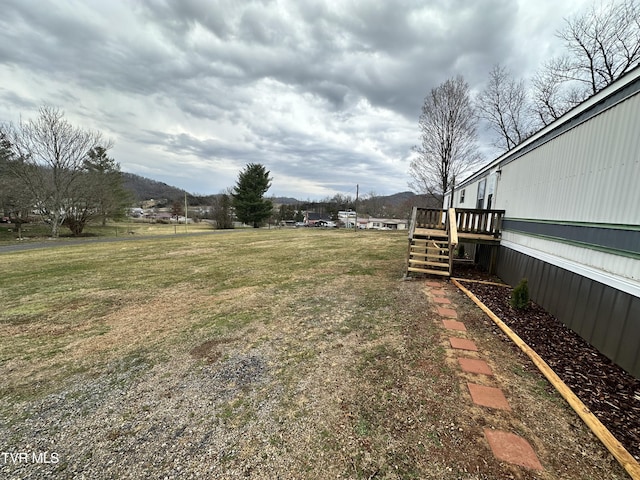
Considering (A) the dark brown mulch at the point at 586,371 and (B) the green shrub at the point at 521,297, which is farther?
(B) the green shrub at the point at 521,297

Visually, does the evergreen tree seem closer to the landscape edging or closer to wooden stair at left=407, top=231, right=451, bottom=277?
wooden stair at left=407, top=231, right=451, bottom=277

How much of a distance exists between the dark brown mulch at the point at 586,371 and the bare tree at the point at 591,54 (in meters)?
10.8

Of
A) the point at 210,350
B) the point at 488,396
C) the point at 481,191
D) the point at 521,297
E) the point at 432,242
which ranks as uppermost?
the point at 481,191

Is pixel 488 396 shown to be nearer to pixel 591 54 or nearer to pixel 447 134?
pixel 447 134

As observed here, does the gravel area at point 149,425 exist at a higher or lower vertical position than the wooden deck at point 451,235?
lower

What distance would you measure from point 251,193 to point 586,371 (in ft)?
103

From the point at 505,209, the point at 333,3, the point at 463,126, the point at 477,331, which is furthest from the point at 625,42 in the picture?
the point at 477,331

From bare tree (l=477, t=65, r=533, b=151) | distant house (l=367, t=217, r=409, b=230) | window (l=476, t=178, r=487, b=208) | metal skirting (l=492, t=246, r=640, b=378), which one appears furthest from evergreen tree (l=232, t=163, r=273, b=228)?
metal skirting (l=492, t=246, r=640, b=378)

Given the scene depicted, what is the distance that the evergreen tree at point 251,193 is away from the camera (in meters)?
30.9

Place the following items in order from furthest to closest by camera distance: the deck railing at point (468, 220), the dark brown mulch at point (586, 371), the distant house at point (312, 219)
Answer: the distant house at point (312, 219), the deck railing at point (468, 220), the dark brown mulch at point (586, 371)

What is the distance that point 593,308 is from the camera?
3.05m

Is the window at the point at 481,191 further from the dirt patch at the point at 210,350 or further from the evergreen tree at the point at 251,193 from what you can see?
the evergreen tree at the point at 251,193

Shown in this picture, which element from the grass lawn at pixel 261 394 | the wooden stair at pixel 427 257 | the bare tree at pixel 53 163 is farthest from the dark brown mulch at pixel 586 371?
the bare tree at pixel 53 163

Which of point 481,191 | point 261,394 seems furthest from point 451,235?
point 261,394
